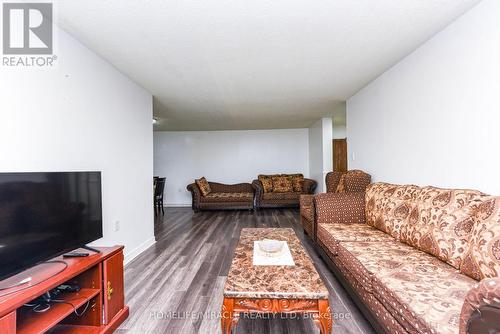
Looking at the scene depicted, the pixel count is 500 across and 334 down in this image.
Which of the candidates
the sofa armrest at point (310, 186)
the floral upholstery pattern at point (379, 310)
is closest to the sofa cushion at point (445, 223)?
the floral upholstery pattern at point (379, 310)

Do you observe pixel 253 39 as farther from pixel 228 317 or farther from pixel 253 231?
pixel 228 317

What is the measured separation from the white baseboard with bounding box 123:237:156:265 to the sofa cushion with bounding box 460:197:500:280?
3.12 metres

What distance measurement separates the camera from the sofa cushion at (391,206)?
6.76ft

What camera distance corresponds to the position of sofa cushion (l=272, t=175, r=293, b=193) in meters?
6.11

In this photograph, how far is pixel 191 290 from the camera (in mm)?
2047

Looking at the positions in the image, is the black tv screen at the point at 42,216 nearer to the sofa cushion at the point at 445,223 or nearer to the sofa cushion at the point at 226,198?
the sofa cushion at the point at 445,223

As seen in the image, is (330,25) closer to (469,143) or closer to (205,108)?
(469,143)

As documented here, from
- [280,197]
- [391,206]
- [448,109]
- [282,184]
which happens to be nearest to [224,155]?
[282,184]

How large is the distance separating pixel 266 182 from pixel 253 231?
3.86 meters

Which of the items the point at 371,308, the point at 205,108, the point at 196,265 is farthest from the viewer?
the point at 205,108

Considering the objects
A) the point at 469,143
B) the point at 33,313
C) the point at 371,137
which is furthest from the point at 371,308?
the point at 371,137

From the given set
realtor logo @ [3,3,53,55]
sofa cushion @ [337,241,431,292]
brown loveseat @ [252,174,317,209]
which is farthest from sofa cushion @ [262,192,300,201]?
realtor logo @ [3,3,53,55]

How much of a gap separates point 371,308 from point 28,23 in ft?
10.1

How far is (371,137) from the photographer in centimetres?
320
